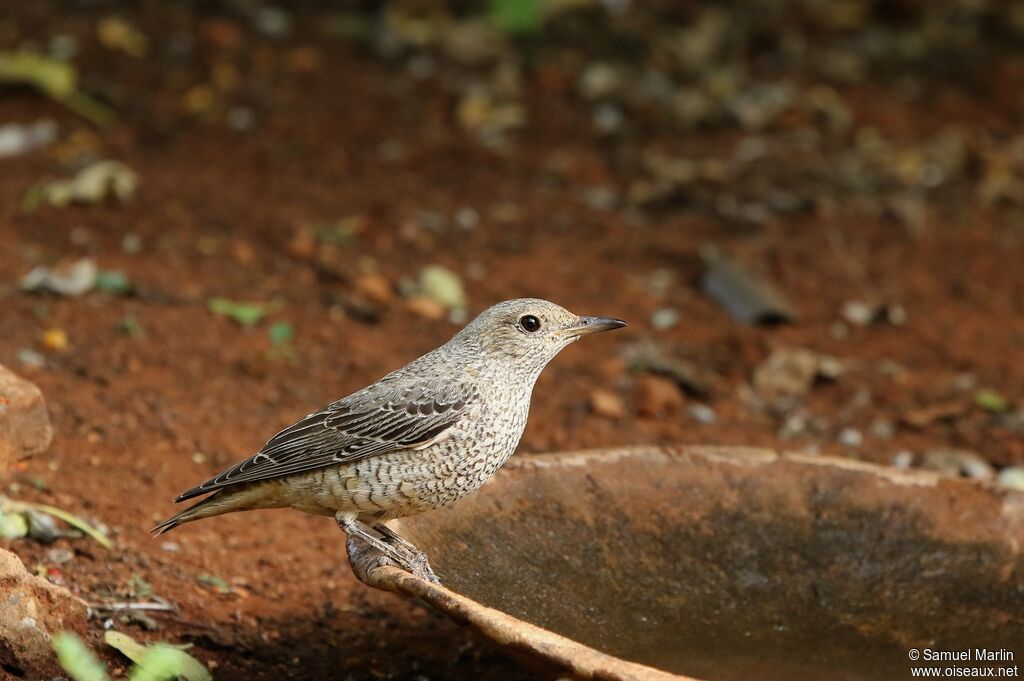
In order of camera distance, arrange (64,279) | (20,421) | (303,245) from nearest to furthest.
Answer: (20,421)
(64,279)
(303,245)

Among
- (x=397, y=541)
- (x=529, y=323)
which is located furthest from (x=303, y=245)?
(x=397, y=541)

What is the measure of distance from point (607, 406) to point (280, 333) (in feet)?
6.25

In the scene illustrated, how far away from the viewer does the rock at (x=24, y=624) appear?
4.20 metres

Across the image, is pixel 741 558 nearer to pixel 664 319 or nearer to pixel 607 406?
pixel 607 406

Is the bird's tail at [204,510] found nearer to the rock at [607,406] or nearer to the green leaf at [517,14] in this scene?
the rock at [607,406]

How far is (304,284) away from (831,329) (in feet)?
11.0

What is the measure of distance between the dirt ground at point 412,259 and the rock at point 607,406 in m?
0.03

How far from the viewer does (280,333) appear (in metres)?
7.72

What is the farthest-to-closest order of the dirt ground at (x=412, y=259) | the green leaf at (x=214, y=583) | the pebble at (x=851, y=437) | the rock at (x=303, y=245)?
1. the rock at (x=303, y=245)
2. the pebble at (x=851, y=437)
3. the dirt ground at (x=412, y=259)
4. the green leaf at (x=214, y=583)

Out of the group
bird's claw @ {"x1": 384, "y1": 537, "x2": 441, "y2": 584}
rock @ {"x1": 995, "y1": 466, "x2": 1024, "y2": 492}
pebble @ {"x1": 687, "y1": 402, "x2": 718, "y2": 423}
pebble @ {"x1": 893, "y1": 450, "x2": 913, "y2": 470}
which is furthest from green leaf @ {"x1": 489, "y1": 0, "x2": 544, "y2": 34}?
bird's claw @ {"x1": 384, "y1": 537, "x2": 441, "y2": 584}

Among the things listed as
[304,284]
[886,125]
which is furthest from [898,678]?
[886,125]

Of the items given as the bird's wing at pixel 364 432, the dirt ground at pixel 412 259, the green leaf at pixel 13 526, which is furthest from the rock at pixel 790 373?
the green leaf at pixel 13 526

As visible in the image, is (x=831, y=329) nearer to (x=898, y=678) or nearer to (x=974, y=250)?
(x=974, y=250)

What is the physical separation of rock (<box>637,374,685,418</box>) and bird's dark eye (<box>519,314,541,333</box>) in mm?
2551
